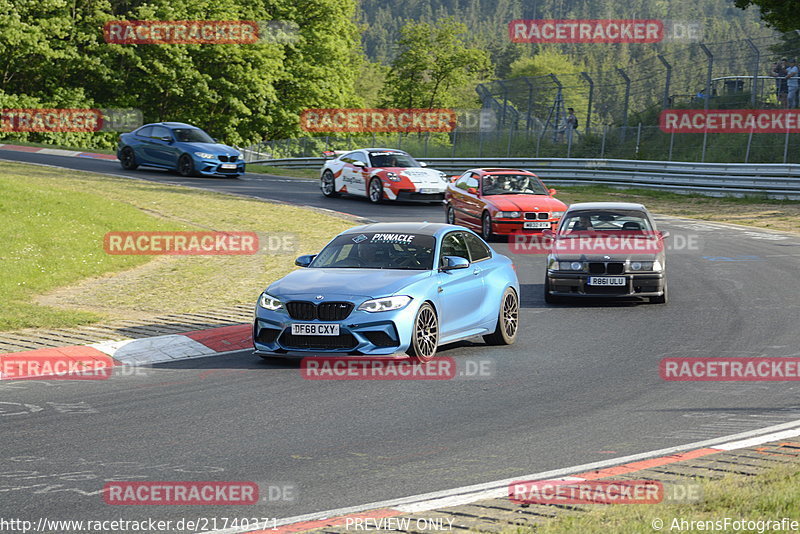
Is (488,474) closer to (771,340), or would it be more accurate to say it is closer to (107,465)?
(107,465)

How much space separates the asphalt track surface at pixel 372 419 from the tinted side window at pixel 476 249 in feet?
3.37

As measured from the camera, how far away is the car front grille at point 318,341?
10742 mm

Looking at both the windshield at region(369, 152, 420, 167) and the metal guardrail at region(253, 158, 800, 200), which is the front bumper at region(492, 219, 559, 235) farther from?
the metal guardrail at region(253, 158, 800, 200)

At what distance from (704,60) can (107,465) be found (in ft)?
97.7

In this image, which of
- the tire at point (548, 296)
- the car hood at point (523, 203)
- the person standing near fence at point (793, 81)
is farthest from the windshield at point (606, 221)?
the person standing near fence at point (793, 81)

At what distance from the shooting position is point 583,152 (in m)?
40.2

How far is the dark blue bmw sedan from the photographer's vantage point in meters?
34.5

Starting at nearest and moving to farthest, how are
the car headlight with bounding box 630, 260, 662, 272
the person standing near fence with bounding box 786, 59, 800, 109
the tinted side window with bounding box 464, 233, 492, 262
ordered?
the tinted side window with bounding box 464, 233, 492, 262
the car headlight with bounding box 630, 260, 662, 272
the person standing near fence with bounding box 786, 59, 800, 109

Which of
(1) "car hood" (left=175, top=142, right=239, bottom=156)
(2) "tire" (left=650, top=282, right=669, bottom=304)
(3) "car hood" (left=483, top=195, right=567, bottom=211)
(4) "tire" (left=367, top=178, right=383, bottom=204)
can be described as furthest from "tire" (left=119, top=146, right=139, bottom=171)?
(2) "tire" (left=650, top=282, right=669, bottom=304)

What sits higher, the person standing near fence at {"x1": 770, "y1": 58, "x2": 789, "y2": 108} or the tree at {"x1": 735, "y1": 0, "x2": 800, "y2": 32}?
the tree at {"x1": 735, "y1": 0, "x2": 800, "y2": 32}

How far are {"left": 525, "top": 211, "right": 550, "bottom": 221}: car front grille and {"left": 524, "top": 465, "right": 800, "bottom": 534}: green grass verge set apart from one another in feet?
55.0

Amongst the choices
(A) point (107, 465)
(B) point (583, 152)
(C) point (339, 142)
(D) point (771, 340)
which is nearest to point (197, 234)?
(D) point (771, 340)

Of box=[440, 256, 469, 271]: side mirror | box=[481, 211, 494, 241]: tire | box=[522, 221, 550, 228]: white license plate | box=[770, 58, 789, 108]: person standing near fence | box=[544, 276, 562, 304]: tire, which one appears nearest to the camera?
box=[440, 256, 469, 271]: side mirror

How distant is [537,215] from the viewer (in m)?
23.1
